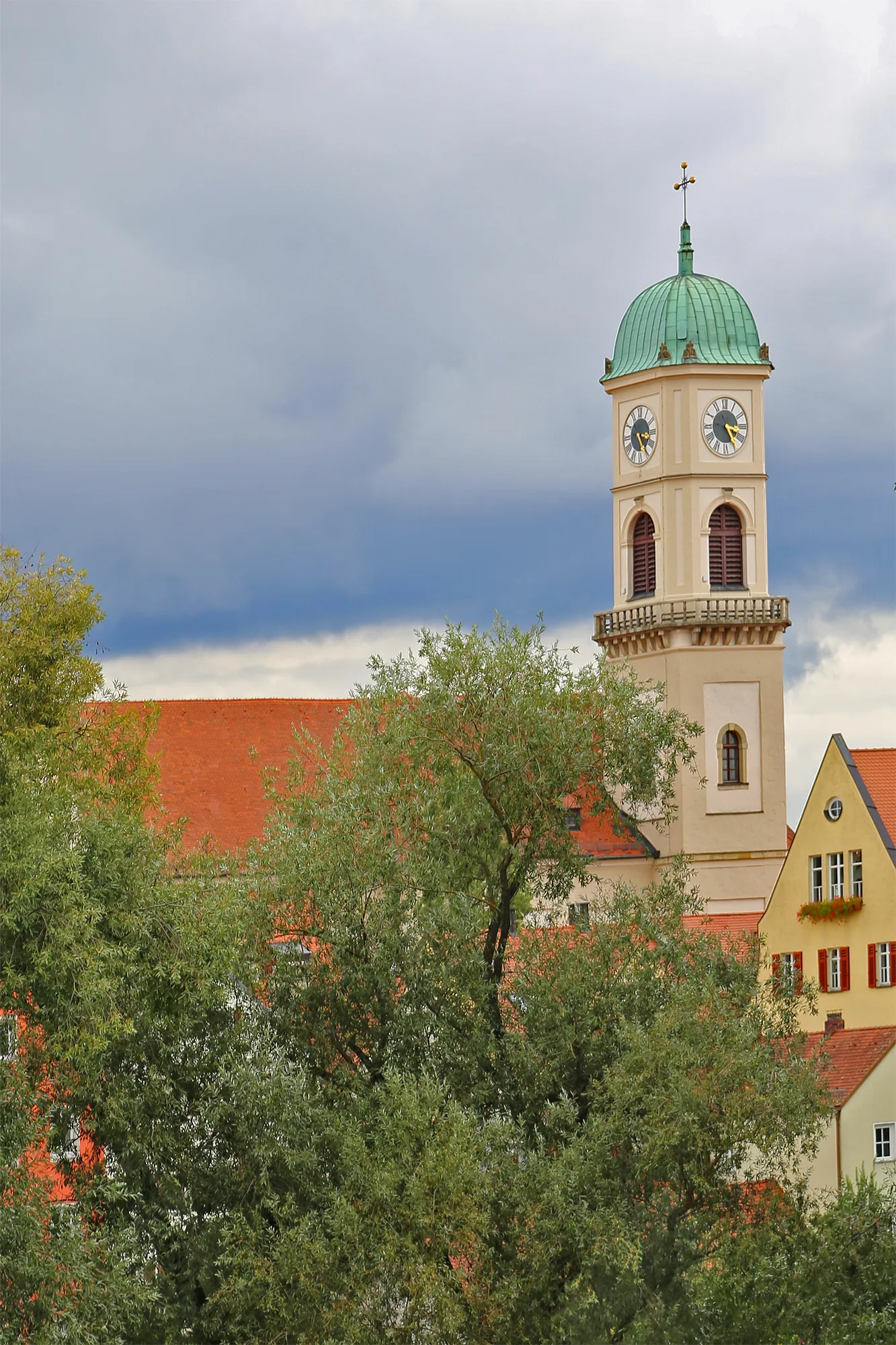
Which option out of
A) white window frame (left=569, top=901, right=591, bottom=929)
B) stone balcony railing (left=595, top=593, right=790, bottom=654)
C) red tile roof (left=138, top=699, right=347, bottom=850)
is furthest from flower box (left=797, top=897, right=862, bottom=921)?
white window frame (left=569, top=901, right=591, bottom=929)

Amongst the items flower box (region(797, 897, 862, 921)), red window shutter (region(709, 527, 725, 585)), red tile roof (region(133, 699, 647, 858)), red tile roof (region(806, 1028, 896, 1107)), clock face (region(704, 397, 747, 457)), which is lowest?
red tile roof (region(806, 1028, 896, 1107))

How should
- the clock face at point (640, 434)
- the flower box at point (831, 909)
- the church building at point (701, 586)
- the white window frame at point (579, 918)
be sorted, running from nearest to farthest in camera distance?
the white window frame at point (579, 918), the flower box at point (831, 909), the church building at point (701, 586), the clock face at point (640, 434)

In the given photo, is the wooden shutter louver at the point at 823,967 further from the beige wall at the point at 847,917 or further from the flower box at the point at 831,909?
the flower box at the point at 831,909

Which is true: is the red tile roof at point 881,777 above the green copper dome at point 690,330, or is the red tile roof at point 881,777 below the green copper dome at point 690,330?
below

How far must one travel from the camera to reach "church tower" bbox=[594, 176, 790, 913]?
242ft

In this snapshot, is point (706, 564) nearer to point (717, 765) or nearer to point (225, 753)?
point (717, 765)

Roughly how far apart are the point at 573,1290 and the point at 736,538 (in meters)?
50.2

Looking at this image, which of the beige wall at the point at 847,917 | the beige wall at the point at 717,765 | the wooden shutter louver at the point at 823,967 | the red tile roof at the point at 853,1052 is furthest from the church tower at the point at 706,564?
the red tile roof at the point at 853,1052

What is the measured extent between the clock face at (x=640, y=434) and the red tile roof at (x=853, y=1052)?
95.4ft

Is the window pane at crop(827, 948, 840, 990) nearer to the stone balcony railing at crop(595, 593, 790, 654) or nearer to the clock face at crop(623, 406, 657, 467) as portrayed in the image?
the stone balcony railing at crop(595, 593, 790, 654)

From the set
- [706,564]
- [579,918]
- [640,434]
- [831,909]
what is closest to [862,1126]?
[831,909]

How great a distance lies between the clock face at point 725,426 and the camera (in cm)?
7769

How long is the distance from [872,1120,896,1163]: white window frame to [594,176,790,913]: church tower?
19.4 metres

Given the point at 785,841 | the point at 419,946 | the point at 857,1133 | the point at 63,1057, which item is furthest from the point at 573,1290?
the point at 785,841
